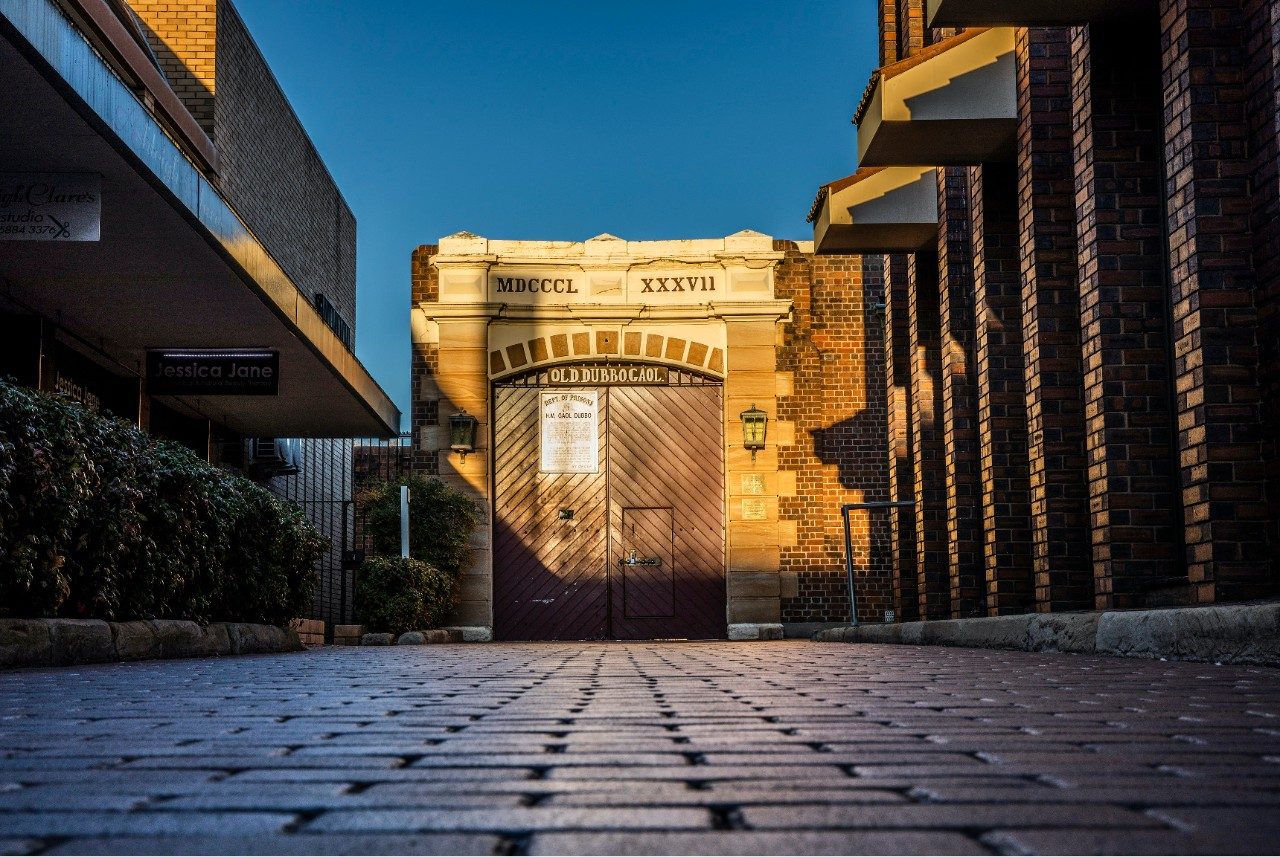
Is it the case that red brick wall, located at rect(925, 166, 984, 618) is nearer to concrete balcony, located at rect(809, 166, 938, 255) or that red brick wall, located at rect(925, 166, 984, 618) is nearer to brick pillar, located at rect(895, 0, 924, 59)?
concrete balcony, located at rect(809, 166, 938, 255)

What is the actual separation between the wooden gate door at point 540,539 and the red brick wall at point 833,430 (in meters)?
2.51

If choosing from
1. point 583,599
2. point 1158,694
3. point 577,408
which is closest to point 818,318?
point 577,408

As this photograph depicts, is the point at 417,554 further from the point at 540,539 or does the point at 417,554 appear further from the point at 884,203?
the point at 884,203

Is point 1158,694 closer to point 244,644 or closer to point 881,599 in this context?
point 244,644

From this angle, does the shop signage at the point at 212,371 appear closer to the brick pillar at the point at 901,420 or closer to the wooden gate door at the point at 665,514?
the wooden gate door at the point at 665,514

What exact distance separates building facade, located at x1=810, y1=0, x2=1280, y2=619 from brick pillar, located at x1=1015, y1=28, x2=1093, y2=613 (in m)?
0.02

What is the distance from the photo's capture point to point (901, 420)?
14211mm

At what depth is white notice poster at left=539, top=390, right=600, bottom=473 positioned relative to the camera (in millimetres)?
18312

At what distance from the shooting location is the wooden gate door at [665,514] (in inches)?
715

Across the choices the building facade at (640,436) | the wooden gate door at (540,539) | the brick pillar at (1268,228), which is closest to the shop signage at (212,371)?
the building facade at (640,436)

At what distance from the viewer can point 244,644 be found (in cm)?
920

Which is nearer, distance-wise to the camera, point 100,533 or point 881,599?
point 100,533

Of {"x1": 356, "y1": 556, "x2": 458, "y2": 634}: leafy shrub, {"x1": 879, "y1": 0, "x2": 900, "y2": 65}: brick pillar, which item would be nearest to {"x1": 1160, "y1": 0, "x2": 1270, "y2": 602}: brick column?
{"x1": 879, "y1": 0, "x2": 900, "y2": 65}: brick pillar

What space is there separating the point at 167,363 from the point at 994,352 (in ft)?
26.3
